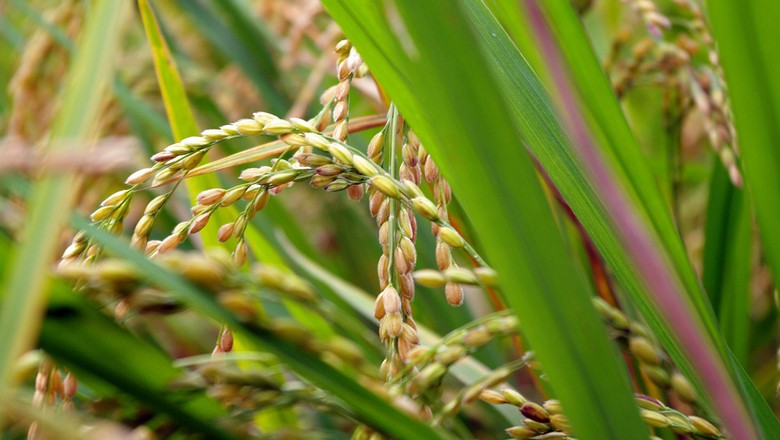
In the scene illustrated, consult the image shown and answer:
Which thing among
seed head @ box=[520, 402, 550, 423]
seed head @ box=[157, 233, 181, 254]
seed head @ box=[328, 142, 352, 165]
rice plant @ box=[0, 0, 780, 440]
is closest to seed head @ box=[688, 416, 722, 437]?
rice plant @ box=[0, 0, 780, 440]

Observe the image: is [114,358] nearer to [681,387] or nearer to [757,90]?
[681,387]

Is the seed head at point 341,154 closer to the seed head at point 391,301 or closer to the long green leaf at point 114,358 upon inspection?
the seed head at point 391,301

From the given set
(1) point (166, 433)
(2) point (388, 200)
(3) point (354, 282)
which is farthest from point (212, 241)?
(3) point (354, 282)

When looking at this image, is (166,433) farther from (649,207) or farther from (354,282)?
(354,282)

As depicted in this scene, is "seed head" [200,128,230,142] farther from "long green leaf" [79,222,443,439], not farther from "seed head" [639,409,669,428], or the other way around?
"seed head" [639,409,669,428]

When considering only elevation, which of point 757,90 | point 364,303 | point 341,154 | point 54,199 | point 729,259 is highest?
point 54,199

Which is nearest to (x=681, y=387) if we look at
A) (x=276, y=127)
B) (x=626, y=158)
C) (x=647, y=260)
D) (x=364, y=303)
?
(x=647, y=260)
